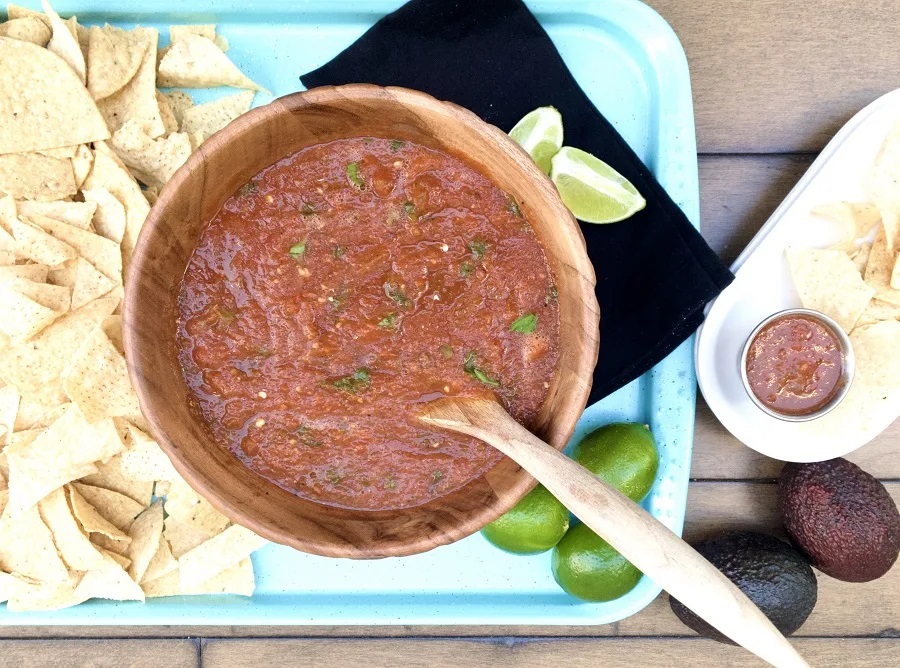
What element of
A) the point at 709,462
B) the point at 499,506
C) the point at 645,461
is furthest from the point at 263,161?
the point at 709,462

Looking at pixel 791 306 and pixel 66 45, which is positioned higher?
pixel 66 45

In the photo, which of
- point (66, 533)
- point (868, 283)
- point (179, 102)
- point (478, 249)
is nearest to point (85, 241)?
point (179, 102)

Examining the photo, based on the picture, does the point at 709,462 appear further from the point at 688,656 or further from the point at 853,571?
the point at 688,656

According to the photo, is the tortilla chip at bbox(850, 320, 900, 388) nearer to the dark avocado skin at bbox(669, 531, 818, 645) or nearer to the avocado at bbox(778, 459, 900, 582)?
the avocado at bbox(778, 459, 900, 582)

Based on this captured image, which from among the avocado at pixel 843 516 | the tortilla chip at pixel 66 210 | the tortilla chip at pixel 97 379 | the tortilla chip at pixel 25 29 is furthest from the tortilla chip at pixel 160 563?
the avocado at pixel 843 516

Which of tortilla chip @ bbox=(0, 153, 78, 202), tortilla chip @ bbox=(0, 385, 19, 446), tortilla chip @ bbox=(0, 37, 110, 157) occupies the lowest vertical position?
tortilla chip @ bbox=(0, 385, 19, 446)

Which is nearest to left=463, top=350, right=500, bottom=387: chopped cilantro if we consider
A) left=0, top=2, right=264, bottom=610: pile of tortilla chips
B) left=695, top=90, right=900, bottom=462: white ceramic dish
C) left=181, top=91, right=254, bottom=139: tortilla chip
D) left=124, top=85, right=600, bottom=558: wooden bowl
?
left=124, top=85, right=600, bottom=558: wooden bowl

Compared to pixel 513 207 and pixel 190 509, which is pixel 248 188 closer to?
pixel 513 207
